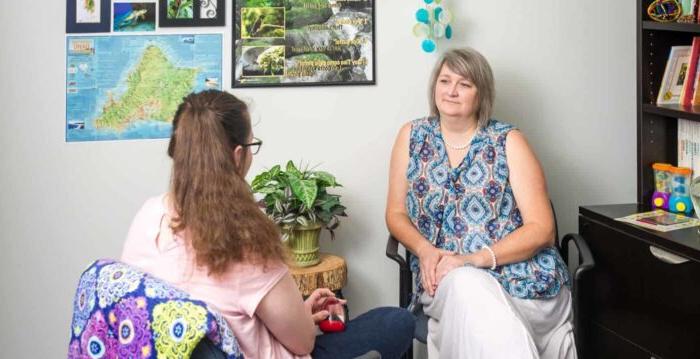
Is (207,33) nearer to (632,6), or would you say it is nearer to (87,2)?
(87,2)

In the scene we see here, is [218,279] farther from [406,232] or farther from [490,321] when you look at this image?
[406,232]

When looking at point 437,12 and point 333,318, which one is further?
point 437,12

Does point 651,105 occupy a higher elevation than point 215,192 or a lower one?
higher

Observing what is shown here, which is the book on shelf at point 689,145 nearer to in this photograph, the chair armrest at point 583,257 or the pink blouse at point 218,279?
the chair armrest at point 583,257

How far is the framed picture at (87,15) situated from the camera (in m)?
2.75

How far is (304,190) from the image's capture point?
2.52 meters

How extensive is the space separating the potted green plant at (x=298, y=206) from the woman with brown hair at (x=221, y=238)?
0.93m

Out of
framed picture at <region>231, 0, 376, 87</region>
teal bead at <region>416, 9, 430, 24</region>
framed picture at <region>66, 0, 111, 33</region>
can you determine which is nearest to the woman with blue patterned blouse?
teal bead at <region>416, 9, 430, 24</region>

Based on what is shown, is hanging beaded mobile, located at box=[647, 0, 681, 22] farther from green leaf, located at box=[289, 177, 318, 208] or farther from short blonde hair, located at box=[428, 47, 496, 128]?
green leaf, located at box=[289, 177, 318, 208]

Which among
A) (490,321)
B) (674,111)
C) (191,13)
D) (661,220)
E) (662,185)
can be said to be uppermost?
(191,13)

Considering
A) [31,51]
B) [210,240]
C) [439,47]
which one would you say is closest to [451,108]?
[439,47]

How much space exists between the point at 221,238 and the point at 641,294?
1.50 m

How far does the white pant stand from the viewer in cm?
212

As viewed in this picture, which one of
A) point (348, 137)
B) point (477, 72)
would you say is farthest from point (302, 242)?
point (477, 72)
